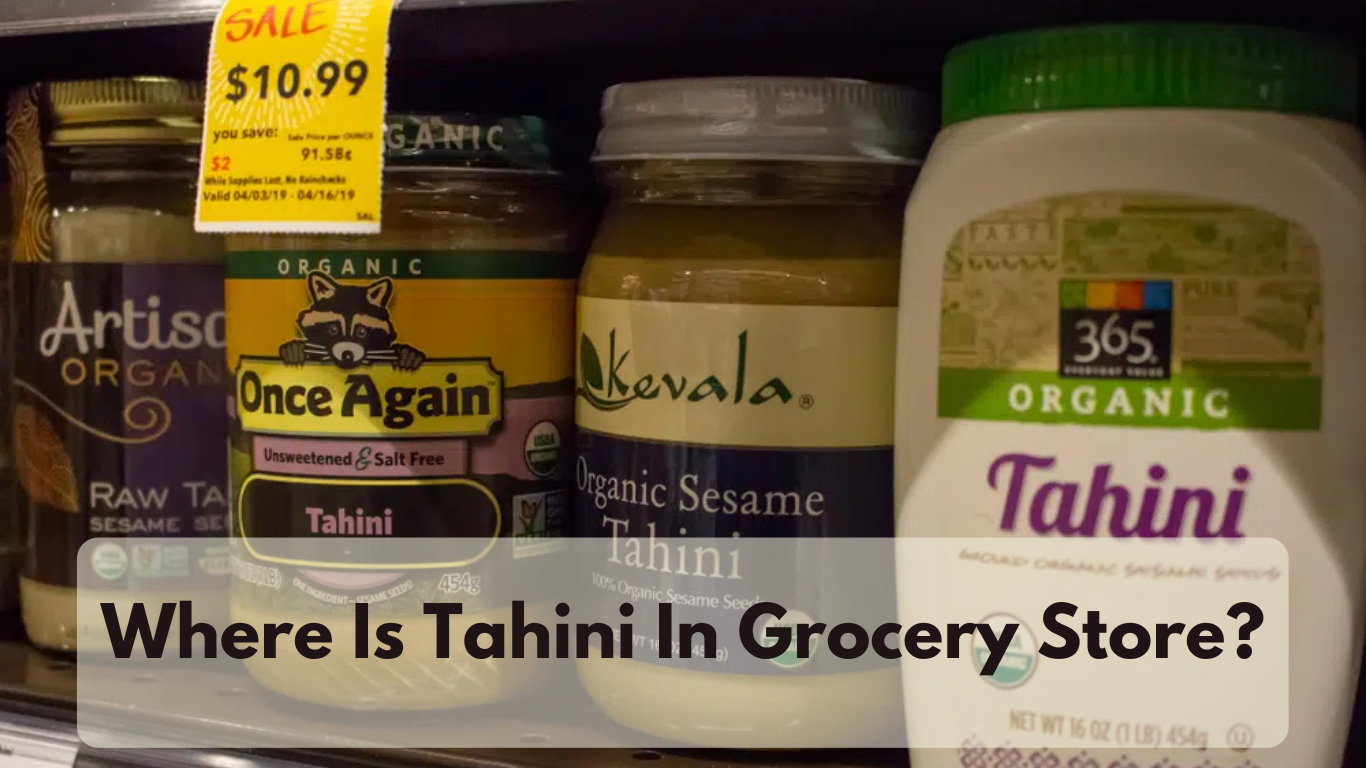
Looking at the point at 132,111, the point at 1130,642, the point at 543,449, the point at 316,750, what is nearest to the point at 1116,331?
the point at 1130,642

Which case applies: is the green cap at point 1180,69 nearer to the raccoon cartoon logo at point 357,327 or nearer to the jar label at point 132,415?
the raccoon cartoon logo at point 357,327

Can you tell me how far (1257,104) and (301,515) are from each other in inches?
20.4

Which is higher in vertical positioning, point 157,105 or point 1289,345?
point 157,105

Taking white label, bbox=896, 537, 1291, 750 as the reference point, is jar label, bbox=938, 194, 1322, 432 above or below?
above

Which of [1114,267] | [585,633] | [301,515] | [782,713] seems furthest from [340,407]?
[1114,267]

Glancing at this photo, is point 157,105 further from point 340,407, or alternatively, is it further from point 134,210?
point 340,407

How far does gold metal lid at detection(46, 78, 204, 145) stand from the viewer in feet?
2.53

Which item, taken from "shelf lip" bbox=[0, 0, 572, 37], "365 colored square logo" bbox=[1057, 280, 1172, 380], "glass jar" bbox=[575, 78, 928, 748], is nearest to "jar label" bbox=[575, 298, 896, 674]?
"glass jar" bbox=[575, 78, 928, 748]

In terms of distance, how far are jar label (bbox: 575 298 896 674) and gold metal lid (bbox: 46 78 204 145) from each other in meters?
0.31

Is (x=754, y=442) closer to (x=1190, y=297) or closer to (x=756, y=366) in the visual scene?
(x=756, y=366)

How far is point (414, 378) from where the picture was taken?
2.29 ft

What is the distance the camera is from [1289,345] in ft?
1.80

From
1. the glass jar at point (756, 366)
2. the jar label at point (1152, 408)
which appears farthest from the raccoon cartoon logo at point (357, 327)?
the jar label at point (1152, 408)

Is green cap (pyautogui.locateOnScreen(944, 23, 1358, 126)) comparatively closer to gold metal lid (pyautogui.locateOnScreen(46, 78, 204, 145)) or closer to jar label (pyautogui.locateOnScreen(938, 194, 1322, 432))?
jar label (pyautogui.locateOnScreen(938, 194, 1322, 432))
